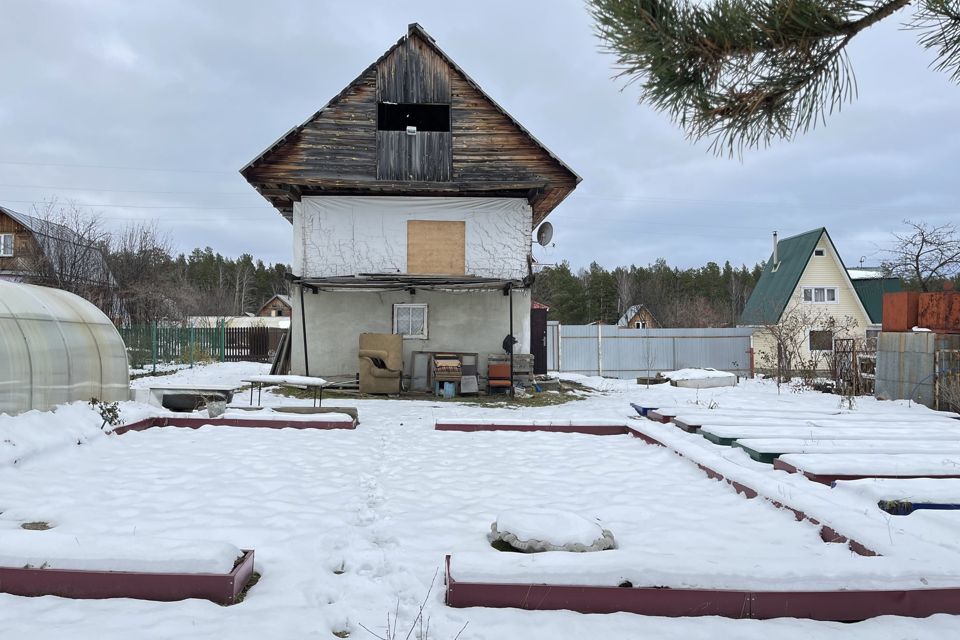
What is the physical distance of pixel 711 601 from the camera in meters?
3.01

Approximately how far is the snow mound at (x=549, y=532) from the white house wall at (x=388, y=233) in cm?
1121

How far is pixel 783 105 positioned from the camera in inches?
106

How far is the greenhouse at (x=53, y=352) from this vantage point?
671 centimetres

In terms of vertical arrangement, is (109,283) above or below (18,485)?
above

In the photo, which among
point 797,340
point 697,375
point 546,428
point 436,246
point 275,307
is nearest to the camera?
point 546,428

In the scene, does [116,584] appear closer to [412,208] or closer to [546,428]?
[546,428]

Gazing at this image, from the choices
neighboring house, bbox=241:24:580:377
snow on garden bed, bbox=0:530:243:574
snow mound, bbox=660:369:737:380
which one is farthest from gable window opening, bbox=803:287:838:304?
snow on garden bed, bbox=0:530:243:574

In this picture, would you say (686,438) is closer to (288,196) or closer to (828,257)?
(288,196)

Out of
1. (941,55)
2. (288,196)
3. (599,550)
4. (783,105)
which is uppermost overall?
(288,196)

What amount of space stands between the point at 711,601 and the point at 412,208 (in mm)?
13097

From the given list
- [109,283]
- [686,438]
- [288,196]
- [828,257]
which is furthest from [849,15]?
[828,257]

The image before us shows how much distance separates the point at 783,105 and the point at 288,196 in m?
14.2

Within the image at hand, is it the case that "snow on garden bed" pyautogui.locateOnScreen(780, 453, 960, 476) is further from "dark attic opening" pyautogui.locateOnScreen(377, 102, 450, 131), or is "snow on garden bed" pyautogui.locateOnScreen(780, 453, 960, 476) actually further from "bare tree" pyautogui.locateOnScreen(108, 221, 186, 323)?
"bare tree" pyautogui.locateOnScreen(108, 221, 186, 323)

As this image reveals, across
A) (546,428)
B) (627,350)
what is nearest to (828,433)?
(546,428)
